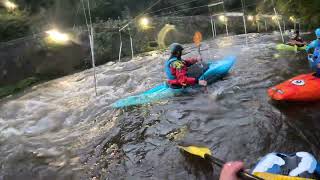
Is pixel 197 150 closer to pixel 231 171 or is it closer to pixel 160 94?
pixel 231 171

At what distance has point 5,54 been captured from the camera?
18.1 meters

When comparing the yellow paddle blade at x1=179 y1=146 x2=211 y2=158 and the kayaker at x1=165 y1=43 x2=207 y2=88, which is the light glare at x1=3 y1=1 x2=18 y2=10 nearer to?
the kayaker at x1=165 y1=43 x2=207 y2=88

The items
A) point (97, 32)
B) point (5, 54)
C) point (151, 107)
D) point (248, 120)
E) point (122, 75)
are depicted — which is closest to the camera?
point (248, 120)

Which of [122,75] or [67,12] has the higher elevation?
[67,12]

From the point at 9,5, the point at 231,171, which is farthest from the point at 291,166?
the point at 9,5

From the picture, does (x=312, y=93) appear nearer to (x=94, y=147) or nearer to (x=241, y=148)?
(x=241, y=148)

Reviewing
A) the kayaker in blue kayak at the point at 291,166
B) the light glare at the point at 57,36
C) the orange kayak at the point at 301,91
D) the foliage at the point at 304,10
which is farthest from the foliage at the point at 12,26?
the kayaker in blue kayak at the point at 291,166

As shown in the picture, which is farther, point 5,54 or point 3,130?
point 5,54

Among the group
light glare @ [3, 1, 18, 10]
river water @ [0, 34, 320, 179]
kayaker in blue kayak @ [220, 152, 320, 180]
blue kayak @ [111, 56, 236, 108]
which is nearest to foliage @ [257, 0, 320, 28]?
river water @ [0, 34, 320, 179]

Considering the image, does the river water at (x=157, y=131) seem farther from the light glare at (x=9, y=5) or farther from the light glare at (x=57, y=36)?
the light glare at (x=9, y=5)

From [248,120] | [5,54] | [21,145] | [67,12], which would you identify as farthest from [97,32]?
[248,120]

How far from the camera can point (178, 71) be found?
890 cm

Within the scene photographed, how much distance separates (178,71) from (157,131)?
227 centimetres

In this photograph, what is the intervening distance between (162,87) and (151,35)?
555 inches
